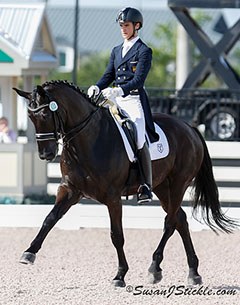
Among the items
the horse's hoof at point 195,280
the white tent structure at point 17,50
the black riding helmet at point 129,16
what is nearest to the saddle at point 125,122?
the black riding helmet at point 129,16

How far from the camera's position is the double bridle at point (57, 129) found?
7.95 metres

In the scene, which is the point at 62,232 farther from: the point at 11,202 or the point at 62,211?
the point at 62,211

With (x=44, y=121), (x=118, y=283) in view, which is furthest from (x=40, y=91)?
(x=118, y=283)

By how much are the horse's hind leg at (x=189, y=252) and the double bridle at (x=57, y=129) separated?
1.43m

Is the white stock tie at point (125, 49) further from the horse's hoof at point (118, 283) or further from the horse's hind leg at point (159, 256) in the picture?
the horse's hoof at point (118, 283)

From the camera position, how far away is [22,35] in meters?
15.4

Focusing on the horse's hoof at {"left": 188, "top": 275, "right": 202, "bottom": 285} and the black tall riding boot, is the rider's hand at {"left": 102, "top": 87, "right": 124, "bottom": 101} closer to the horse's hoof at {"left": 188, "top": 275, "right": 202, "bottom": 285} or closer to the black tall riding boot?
the black tall riding boot

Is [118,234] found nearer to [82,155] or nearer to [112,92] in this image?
[82,155]

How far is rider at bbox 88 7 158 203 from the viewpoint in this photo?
8555mm

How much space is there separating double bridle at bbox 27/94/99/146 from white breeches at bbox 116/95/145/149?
0.44m

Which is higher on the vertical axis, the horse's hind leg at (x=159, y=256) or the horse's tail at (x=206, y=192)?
the horse's tail at (x=206, y=192)

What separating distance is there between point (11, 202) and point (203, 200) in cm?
492

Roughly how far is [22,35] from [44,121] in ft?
25.2

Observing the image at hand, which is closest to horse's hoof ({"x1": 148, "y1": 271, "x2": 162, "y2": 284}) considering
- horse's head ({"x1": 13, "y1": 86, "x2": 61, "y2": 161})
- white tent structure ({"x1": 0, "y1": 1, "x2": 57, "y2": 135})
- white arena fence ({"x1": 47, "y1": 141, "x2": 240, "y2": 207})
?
horse's head ({"x1": 13, "y1": 86, "x2": 61, "y2": 161})
